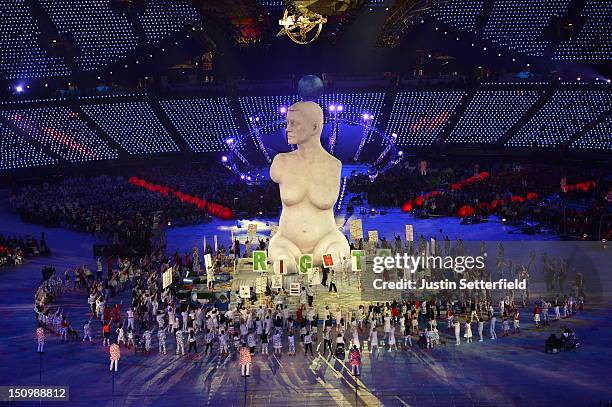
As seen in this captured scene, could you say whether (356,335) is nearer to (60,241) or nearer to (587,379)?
(587,379)

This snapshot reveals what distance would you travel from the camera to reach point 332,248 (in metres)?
38.0

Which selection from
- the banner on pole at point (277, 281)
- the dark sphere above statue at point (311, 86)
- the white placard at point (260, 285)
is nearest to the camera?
the banner on pole at point (277, 281)

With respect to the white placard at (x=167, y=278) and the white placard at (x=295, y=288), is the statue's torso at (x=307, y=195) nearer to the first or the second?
the white placard at (x=295, y=288)

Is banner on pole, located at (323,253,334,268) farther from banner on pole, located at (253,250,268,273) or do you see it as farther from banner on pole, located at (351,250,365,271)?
banner on pole, located at (253,250,268,273)

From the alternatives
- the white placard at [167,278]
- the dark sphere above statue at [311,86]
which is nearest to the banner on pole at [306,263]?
the white placard at [167,278]

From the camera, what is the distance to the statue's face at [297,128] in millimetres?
37438

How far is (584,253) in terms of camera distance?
41875 millimetres

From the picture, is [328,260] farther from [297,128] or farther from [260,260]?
[297,128]

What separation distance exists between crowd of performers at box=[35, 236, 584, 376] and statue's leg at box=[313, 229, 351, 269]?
8.14 feet

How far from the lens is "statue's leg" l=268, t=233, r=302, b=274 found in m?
38.1

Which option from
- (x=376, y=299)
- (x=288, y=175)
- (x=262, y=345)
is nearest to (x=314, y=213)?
(x=288, y=175)

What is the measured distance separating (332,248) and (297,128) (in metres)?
4.56

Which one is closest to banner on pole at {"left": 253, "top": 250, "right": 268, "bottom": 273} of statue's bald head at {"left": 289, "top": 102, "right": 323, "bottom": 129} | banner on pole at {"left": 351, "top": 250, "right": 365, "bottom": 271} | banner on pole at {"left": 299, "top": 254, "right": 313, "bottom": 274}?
banner on pole at {"left": 299, "top": 254, "right": 313, "bottom": 274}

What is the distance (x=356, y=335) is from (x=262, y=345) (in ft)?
9.74
